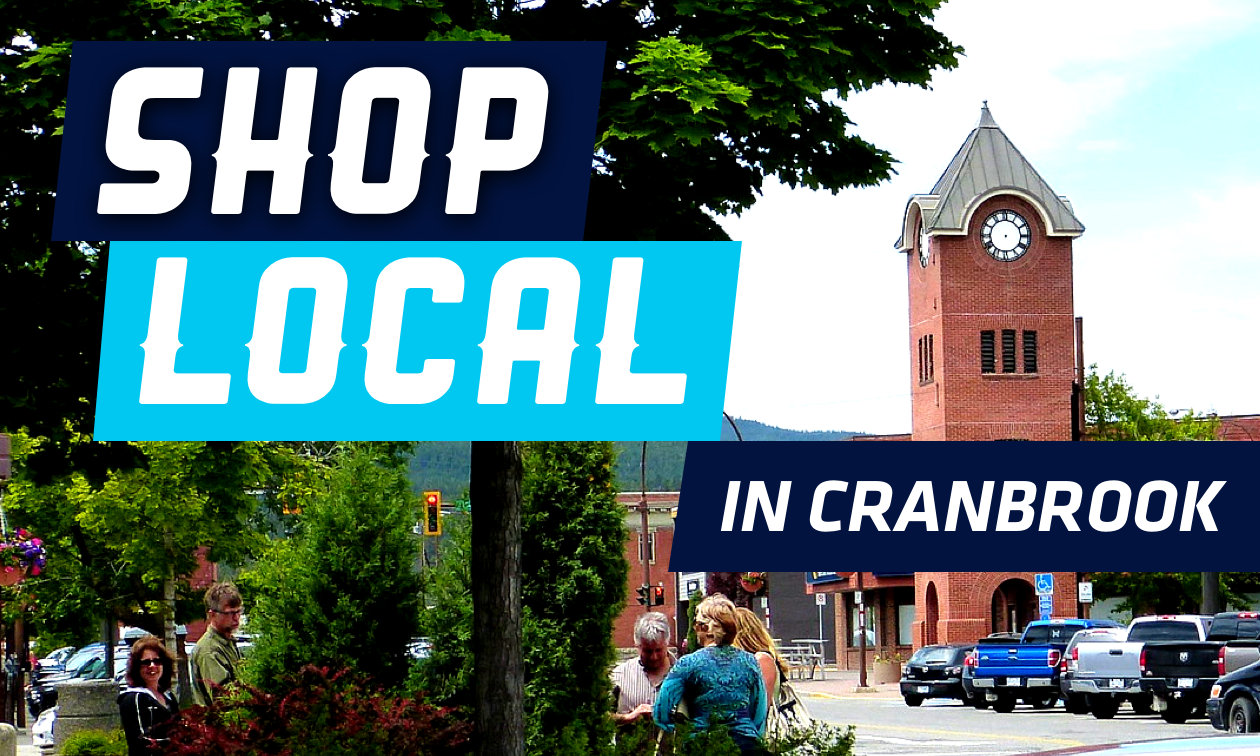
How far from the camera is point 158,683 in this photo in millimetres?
10289

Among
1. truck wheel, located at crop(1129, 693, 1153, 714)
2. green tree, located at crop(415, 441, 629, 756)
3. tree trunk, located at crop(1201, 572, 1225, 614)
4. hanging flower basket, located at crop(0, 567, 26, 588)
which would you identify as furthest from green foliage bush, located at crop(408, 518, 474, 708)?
tree trunk, located at crop(1201, 572, 1225, 614)

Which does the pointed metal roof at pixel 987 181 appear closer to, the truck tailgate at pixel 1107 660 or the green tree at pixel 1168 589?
the green tree at pixel 1168 589

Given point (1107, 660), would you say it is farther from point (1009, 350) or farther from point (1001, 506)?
point (1009, 350)

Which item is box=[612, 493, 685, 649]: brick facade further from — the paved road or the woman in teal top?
the woman in teal top

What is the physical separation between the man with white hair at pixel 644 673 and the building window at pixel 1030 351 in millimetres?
63848

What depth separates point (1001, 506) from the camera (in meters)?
11.3

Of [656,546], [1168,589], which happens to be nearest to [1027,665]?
[1168,589]

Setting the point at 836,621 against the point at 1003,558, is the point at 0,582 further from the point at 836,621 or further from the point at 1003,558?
the point at 836,621

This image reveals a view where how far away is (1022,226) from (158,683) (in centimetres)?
6745

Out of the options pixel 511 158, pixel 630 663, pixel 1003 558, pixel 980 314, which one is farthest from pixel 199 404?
pixel 980 314

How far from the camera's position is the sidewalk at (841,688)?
5416 cm

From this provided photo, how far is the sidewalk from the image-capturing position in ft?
178

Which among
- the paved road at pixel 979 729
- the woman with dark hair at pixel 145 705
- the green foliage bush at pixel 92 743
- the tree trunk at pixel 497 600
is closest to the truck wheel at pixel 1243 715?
the paved road at pixel 979 729

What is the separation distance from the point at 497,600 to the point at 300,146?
10.2ft
